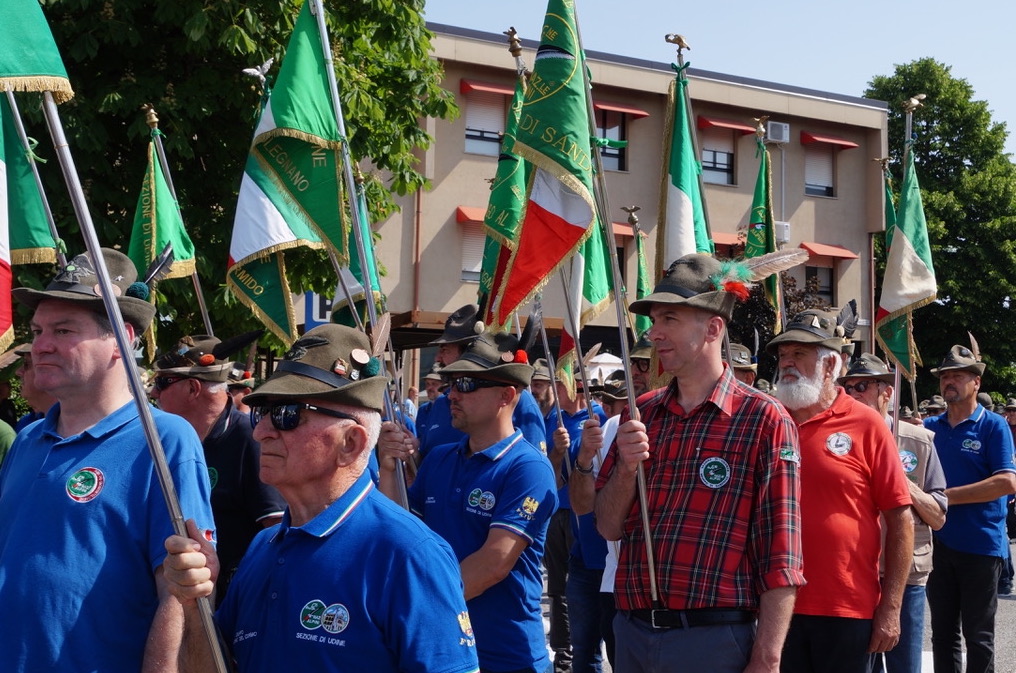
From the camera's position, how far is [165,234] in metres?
8.73

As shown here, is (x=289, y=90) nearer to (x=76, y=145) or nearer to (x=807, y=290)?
(x=76, y=145)

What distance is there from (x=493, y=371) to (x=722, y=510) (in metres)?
1.53

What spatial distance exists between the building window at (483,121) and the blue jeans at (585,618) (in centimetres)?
2228

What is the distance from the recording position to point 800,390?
551cm

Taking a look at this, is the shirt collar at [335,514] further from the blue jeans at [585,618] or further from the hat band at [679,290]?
the blue jeans at [585,618]

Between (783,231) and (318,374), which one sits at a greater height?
(783,231)

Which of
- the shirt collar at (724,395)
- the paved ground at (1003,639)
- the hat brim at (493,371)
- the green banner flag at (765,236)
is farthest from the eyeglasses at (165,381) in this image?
the green banner flag at (765,236)

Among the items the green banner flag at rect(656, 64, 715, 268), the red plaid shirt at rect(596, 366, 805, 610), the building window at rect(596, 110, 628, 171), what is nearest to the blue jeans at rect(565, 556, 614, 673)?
the green banner flag at rect(656, 64, 715, 268)

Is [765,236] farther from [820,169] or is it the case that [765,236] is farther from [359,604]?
[820,169]

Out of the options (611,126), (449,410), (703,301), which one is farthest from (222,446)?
(611,126)

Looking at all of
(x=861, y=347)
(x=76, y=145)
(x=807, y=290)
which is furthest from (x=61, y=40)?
(x=861, y=347)

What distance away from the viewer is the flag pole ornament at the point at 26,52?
132 inches

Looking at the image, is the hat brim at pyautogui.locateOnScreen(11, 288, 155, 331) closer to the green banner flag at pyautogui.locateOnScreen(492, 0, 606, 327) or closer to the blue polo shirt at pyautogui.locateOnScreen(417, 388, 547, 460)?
the green banner flag at pyautogui.locateOnScreen(492, 0, 606, 327)

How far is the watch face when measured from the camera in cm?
525
